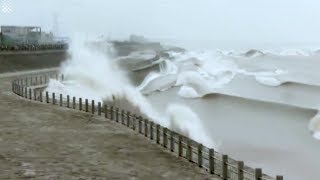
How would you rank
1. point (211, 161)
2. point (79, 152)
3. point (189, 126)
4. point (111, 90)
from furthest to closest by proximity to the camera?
point (111, 90)
point (189, 126)
point (79, 152)
point (211, 161)

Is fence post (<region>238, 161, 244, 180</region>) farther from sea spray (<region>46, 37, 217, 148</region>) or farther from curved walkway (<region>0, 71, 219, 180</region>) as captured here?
sea spray (<region>46, 37, 217, 148</region>)

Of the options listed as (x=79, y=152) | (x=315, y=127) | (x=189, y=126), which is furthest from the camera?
→ (x=315, y=127)

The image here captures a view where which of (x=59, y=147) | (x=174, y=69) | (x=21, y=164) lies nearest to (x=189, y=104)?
(x=59, y=147)

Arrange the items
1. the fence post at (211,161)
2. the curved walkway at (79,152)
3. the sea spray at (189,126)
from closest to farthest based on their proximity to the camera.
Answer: the curved walkway at (79,152) → the fence post at (211,161) → the sea spray at (189,126)

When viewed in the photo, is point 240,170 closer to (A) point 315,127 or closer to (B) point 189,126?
(B) point 189,126

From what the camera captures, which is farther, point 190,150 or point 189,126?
point 189,126

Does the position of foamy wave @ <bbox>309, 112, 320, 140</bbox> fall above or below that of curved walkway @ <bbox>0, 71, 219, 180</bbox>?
below

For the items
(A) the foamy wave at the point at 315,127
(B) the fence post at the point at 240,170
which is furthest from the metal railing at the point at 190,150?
(A) the foamy wave at the point at 315,127

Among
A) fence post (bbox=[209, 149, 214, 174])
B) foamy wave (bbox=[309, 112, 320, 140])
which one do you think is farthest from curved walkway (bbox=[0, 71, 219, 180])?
foamy wave (bbox=[309, 112, 320, 140])

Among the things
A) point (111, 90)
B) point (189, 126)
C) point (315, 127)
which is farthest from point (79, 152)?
point (111, 90)

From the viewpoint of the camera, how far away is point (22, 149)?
44.5 ft

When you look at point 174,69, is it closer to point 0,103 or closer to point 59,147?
point 0,103

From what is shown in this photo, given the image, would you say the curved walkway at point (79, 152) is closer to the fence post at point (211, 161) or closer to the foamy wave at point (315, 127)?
the fence post at point (211, 161)

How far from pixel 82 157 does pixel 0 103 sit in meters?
12.7
